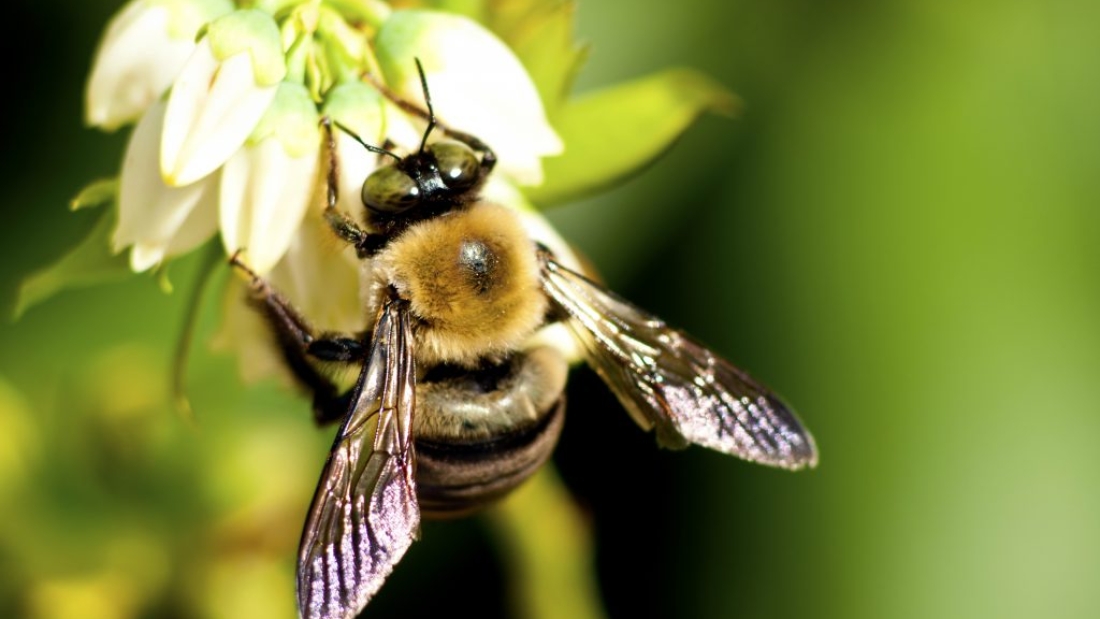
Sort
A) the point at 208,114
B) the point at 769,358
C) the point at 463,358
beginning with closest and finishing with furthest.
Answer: the point at 208,114, the point at 463,358, the point at 769,358


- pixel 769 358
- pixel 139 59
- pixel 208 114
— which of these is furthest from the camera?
pixel 769 358

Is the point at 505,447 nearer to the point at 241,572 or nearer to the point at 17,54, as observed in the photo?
the point at 241,572

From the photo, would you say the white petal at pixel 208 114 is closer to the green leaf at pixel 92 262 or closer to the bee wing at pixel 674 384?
the green leaf at pixel 92 262

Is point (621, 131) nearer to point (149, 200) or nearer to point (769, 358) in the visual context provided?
point (149, 200)

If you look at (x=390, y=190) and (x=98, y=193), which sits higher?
(x=390, y=190)

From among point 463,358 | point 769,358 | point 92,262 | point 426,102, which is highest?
point 426,102

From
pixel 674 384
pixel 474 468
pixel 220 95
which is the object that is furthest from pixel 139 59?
pixel 674 384

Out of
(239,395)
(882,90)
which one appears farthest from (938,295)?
(239,395)

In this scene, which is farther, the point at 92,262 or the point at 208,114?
the point at 92,262
